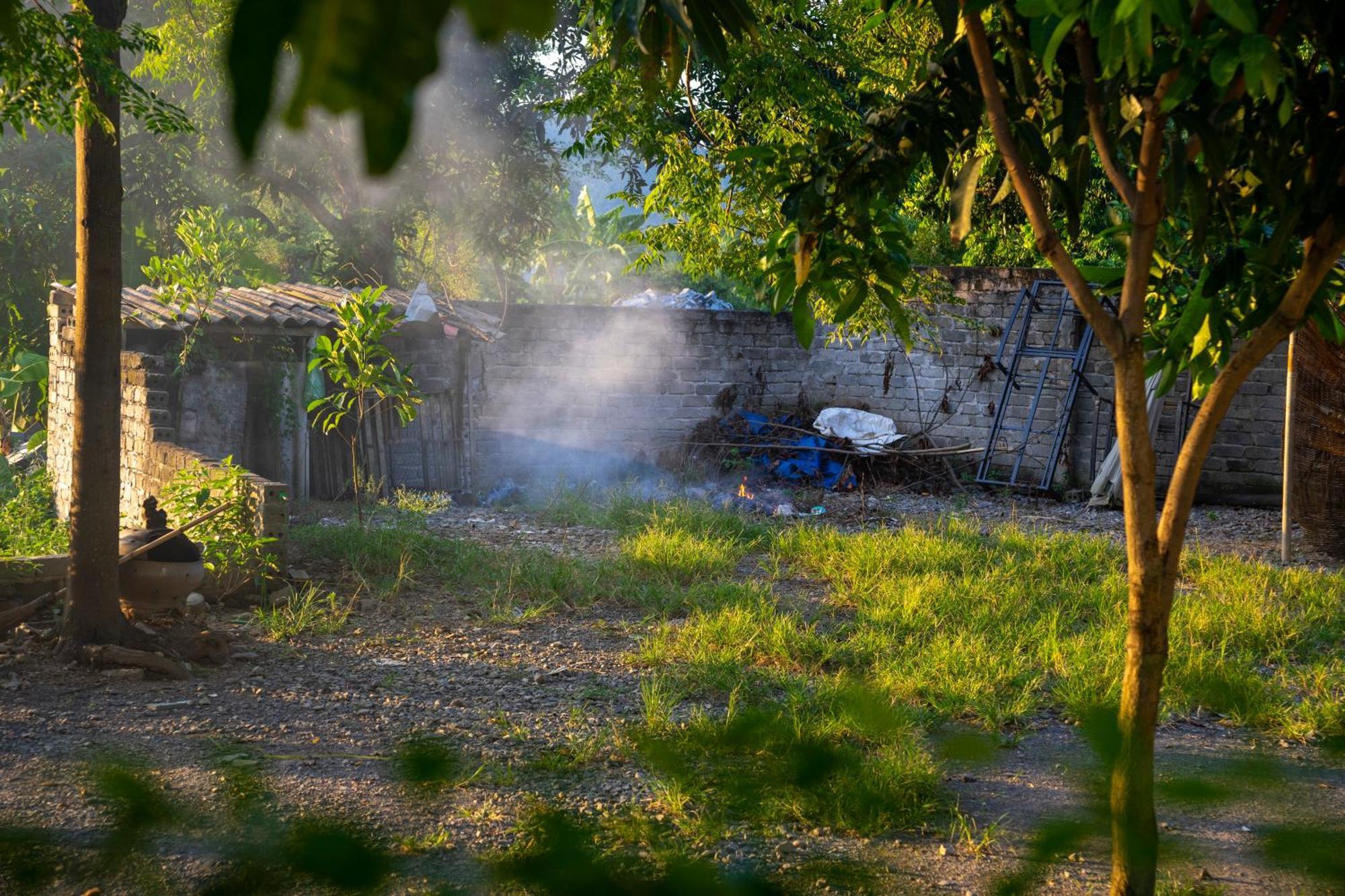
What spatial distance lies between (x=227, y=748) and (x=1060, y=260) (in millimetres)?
3090

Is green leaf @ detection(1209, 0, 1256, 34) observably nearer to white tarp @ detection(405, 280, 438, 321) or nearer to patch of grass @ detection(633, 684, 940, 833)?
patch of grass @ detection(633, 684, 940, 833)

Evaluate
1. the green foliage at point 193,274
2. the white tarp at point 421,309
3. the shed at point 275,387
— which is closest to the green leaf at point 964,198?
the shed at point 275,387

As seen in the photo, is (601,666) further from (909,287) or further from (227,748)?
(909,287)

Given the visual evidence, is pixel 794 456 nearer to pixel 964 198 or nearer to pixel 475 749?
pixel 475 749

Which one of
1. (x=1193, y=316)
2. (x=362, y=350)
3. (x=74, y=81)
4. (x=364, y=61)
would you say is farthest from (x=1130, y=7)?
(x=362, y=350)

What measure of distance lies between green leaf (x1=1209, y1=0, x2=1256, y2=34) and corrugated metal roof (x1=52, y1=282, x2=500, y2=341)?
7.30m

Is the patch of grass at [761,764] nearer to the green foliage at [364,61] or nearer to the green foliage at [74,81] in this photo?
the green foliage at [364,61]

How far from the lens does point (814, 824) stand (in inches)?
59.9

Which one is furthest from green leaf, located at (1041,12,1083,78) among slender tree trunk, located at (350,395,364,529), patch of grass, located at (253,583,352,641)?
slender tree trunk, located at (350,395,364,529)

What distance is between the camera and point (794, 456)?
37.2ft

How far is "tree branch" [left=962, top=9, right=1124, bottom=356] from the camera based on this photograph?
7.24ft

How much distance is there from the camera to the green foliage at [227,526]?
6.03 m

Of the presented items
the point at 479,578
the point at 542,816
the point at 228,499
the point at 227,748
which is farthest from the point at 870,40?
the point at 542,816

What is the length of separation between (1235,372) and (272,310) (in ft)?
27.1
